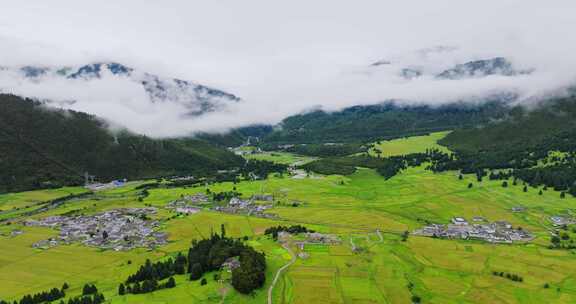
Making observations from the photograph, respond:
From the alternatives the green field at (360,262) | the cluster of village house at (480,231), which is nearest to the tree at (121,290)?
the green field at (360,262)

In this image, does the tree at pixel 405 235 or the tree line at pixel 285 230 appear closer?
the tree at pixel 405 235

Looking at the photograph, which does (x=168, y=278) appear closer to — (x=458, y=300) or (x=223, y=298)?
(x=223, y=298)

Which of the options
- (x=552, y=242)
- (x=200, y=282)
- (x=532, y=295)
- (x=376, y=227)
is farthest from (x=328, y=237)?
(x=552, y=242)

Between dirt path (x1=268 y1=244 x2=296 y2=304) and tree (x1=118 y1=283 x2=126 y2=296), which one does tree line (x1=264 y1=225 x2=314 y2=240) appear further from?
tree (x1=118 y1=283 x2=126 y2=296)

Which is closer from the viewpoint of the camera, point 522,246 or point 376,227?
point 522,246

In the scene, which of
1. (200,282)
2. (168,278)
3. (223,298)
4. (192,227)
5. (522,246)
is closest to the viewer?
(223,298)

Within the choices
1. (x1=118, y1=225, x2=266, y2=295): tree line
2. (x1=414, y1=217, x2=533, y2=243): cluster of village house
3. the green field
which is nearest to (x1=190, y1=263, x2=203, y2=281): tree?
(x1=118, y1=225, x2=266, y2=295): tree line

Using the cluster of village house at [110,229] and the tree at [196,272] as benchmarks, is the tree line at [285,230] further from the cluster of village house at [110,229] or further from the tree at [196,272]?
the cluster of village house at [110,229]

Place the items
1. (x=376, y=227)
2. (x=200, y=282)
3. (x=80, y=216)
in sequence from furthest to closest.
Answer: (x=80, y=216), (x=376, y=227), (x=200, y=282)
